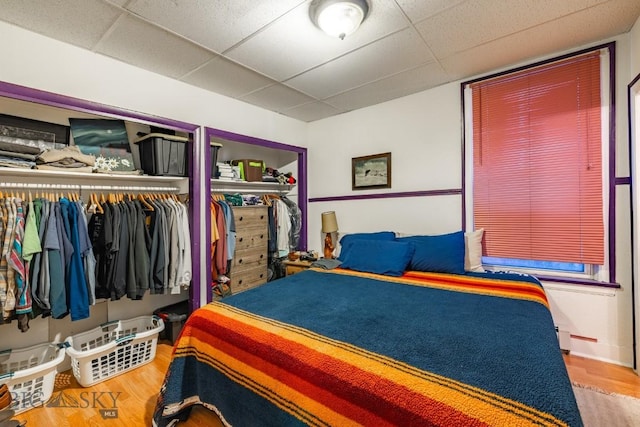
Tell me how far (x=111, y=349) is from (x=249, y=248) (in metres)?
1.55

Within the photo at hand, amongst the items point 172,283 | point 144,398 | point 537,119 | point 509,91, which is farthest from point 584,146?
point 144,398

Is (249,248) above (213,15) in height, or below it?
below

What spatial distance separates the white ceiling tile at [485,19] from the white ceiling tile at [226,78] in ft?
4.91

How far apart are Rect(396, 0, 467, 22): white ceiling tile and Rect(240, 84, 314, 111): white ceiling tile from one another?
57.1 inches

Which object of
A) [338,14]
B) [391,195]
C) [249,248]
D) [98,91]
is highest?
[338,14]

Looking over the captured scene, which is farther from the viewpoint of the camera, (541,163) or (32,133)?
(541,163)

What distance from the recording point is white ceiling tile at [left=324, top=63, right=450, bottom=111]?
2625mm

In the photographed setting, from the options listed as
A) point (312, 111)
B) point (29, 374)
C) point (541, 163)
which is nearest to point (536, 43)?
point (541, 163)

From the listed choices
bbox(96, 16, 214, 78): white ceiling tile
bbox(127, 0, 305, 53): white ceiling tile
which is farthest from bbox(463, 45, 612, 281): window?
bbox(96, 16, 214, 78): white ceiling tile

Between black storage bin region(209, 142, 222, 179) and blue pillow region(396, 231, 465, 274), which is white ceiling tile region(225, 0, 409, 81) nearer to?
black storage bin region(209, 142, 222, 179)

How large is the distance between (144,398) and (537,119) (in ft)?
12.3

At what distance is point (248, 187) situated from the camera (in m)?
3.73

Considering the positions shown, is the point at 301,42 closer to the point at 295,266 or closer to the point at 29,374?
the point at 295,266

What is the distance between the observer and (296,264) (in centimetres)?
334
